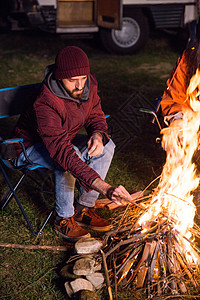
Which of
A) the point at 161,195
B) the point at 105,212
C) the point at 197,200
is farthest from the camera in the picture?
the point at 105,212

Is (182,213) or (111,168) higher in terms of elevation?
(182,213)

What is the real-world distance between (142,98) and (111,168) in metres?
2.32

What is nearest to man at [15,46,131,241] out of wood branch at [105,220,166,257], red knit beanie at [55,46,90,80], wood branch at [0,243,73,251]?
red knit beanie at [55,46,90,80]

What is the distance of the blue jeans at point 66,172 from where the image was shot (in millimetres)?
3293

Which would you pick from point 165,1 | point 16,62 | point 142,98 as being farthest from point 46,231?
point 165,1

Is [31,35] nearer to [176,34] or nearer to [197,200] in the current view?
[176,34]

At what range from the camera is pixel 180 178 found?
3291mm

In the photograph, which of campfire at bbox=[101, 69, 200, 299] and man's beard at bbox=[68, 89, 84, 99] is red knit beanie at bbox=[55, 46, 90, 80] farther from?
campfire at bbox=[101, 69, 200, 299]

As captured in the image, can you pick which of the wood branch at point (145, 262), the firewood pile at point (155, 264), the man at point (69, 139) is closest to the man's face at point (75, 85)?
the man at point (69, 139)

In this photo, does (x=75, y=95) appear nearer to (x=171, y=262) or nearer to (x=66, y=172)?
(x=66, y=172)

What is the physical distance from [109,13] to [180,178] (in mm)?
5922

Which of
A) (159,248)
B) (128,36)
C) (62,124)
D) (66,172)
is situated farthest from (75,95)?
(128,36)

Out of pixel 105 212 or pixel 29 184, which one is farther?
pixel 29 184

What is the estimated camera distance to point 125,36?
8.99 metres
